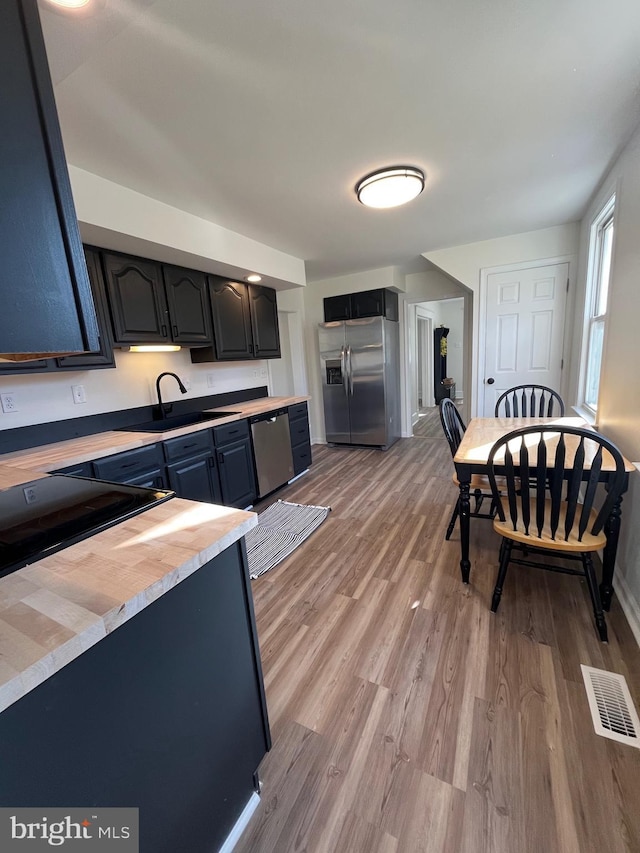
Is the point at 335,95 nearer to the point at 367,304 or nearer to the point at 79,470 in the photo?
the point at 79,470

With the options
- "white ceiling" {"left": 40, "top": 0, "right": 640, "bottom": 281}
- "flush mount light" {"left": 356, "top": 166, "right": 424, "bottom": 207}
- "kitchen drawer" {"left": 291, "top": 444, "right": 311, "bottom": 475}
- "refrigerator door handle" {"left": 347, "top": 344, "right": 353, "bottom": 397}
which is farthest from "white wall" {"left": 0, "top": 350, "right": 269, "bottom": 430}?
"flush mount light" {"left": 356, "top": 166, "right": 424, "bottom": 207}

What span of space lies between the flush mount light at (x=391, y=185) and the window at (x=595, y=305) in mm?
1513

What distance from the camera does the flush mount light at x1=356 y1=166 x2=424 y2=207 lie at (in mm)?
2068

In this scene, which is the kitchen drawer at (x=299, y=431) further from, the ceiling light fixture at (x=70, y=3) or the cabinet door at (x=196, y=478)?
the ceiling light fixture at (x=70, y=3)

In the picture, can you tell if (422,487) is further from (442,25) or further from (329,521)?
(442,25)

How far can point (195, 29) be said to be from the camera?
115cm

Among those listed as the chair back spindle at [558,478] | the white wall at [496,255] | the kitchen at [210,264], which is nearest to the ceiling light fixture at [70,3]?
the kitchen at [210,264]

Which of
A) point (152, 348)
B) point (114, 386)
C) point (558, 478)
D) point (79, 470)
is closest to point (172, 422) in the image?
point (114, 386)

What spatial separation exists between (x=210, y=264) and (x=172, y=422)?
53.6 inches

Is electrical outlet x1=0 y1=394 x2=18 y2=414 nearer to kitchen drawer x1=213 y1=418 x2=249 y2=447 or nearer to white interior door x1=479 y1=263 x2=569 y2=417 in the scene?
kitchen drawer x1=213 y1=418 x2=249 y2=447

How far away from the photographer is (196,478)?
8.29ft

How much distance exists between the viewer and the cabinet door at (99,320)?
2.12m

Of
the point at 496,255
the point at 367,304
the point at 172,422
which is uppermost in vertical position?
the point at 496,255

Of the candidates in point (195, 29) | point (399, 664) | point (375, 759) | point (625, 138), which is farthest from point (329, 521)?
point (625, 138)
